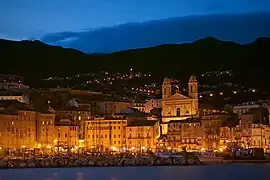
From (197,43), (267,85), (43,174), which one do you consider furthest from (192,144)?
(197,43)

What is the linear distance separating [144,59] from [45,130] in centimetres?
9961

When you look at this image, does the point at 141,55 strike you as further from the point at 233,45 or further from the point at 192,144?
the point at 192,144

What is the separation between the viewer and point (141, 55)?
188 meters

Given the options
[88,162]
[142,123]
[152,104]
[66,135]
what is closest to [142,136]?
[142,123]

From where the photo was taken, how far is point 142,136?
3543 inches

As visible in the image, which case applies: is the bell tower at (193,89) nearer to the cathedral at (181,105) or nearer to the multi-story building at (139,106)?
the cathedral at (181,105)

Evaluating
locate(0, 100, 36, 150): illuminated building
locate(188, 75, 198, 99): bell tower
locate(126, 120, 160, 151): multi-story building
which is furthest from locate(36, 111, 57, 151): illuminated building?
locate(188, 75, 198, 99): bell tower

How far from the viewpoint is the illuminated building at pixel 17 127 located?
8019 centimetres

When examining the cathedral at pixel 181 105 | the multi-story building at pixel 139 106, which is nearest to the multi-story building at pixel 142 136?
the cathedral at pixel 181 105

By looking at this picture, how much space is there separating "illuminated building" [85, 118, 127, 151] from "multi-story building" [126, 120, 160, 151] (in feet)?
3.89

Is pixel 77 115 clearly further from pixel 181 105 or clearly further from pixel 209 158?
pixel 209 158

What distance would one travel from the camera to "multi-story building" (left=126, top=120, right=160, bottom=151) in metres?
89.9

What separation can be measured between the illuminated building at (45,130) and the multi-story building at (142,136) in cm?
971

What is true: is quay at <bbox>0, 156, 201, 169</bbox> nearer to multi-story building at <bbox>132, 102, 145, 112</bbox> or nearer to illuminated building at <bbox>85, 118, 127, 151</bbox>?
illuminated building at <bbox>85, 118, 127, 151</bbox>
